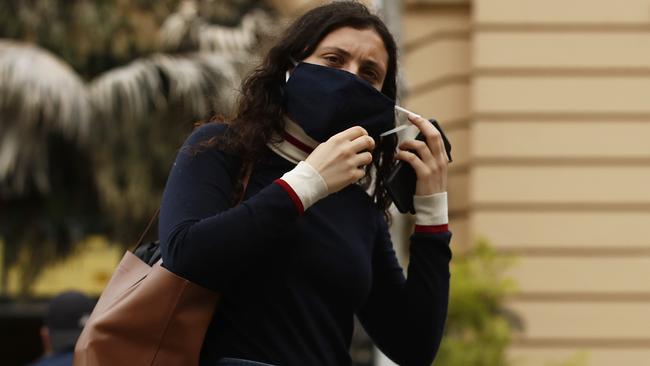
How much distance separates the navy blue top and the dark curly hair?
0.05 meters

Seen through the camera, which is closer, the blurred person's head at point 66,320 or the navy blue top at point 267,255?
the navy blue top at point 267,255

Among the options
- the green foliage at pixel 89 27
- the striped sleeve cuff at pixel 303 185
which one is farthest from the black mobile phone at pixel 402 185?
the green foliage at pixel 89 27

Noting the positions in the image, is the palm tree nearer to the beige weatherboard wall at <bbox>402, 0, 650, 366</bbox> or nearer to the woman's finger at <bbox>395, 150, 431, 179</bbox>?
the beige weatherboard wall at <bbox>402, 0, 650, 366</bbox>

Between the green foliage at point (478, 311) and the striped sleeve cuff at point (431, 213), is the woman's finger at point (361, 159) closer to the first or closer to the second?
the striped sleeve cuff at point (431, 213)

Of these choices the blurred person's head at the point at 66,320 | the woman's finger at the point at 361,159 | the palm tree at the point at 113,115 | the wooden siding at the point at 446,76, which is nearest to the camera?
the woman's finger at the point at 361,159

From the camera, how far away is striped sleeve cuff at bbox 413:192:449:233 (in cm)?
275

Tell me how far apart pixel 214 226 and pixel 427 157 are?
0.61 m

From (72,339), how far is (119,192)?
17.6ft

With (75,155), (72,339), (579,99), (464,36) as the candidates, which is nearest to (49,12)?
(75,155)

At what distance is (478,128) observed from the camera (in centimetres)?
929

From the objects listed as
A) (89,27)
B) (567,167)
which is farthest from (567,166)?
(89,27)

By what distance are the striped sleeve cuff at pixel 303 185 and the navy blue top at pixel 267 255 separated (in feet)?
0.04

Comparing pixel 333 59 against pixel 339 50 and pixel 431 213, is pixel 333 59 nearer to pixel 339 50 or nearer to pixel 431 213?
pixel 339 50

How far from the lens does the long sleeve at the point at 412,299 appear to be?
274cm
